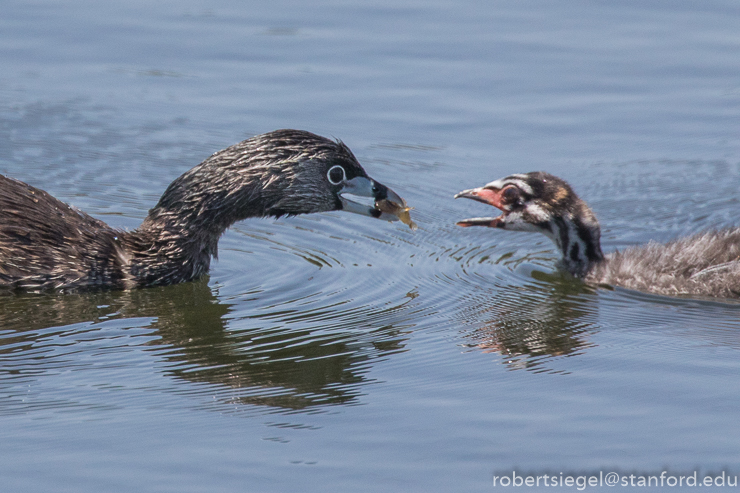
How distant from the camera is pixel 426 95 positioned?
1345 centimetres

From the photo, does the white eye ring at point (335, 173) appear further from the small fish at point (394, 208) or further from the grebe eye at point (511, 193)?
the grebe eye at point (511, 193)

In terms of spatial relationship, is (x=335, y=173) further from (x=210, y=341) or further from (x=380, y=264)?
(x=210, y=341)

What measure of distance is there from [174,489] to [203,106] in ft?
25.4

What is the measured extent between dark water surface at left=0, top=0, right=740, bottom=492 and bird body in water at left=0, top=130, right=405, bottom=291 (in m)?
0.19

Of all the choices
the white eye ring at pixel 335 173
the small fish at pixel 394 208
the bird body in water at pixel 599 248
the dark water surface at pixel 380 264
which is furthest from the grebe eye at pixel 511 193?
the white eye ring at pixel 335 173

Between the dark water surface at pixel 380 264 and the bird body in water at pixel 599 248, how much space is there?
0.21 m

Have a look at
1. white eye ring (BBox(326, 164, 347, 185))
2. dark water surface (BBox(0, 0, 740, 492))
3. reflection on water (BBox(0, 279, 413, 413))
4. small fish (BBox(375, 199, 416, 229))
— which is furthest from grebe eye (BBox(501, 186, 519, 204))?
reflection on water (BBox(0, 279, 413, 413))

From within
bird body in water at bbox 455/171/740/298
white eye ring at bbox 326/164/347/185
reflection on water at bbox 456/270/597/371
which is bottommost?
reflection on water at bbox 456/270/597/371

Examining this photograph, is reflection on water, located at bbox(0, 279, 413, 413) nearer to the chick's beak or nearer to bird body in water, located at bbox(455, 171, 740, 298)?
the chick's beak

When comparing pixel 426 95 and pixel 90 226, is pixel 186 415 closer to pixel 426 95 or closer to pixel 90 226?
pixel 90 226

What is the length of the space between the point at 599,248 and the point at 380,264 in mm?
1642

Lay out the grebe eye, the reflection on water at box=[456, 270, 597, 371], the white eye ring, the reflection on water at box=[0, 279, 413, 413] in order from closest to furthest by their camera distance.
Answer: the reflection on water at box=[0, 279, 413, 413], the reflection on water at box=[456, 270, 597, 371], the white eye ring, the grebe eye

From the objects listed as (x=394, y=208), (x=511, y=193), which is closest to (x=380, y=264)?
(x=394, y=208)

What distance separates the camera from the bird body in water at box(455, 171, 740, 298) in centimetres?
930
